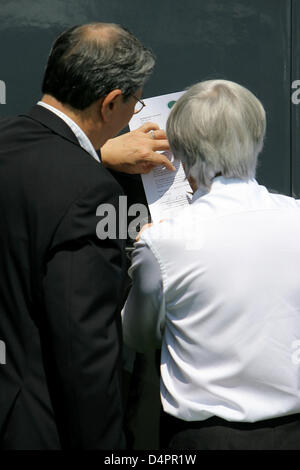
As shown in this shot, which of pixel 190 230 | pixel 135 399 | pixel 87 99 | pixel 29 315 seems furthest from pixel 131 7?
pixel 135 399

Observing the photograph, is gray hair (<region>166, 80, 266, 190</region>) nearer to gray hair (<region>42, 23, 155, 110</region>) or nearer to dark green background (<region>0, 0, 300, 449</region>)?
gray hair (<region>42, 23, 155, 110</region>)

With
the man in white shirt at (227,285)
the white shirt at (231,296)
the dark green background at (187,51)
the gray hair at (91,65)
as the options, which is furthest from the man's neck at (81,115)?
the dark green background at (187,51)

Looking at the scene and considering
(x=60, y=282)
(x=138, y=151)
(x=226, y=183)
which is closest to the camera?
(x=60, y=282)

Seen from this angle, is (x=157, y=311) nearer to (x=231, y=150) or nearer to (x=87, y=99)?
(x=231, y=150)

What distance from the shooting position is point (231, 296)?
140 centimetres

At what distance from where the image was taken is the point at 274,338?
142cm

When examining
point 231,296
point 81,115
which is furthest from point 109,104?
point 231,296

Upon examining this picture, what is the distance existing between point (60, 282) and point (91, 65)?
0.52m

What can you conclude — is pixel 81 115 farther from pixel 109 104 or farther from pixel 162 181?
pixel 162 181

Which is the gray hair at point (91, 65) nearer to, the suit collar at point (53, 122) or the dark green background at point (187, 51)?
the suit collar at point (53, 122)

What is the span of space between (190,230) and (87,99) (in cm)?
42

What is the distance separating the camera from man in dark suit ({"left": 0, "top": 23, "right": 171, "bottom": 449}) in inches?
54.2

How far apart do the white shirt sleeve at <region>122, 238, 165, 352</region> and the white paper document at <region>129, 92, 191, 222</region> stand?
0.42 m

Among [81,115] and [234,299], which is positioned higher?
[81,115]
